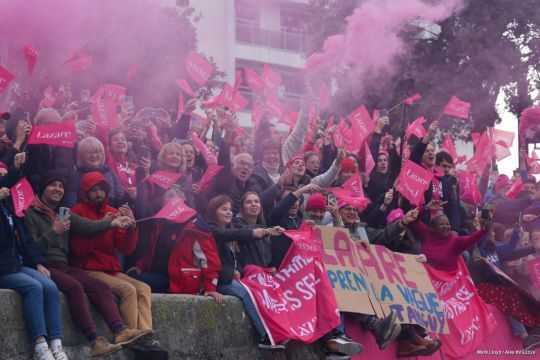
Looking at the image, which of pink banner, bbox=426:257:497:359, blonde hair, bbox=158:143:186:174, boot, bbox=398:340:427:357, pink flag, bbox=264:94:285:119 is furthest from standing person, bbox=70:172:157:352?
pink flag, bbox=264:94:285:119

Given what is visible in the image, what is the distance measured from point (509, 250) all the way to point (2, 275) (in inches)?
292

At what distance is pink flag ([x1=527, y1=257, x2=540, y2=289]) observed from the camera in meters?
13.2

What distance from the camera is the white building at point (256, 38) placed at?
28.3 m

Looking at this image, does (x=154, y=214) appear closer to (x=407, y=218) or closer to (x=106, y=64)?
(x=407, y=218)

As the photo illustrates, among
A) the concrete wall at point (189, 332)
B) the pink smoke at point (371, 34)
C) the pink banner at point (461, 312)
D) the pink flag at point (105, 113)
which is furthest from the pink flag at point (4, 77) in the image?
the pink smoke at point (371, 34)

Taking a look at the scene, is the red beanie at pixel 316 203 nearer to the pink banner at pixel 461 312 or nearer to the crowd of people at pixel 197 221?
the crowd of people at pixel 197 221

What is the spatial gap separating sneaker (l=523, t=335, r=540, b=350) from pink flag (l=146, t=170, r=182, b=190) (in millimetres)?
5222

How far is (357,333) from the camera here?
417 inches

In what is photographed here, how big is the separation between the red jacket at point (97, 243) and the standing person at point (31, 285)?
52 cm

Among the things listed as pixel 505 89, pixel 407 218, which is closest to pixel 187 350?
pixel 407 218

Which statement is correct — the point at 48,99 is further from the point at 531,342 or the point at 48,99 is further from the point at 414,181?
the point at 531,342

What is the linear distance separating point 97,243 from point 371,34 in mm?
10777

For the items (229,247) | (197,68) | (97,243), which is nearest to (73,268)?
(97,243)

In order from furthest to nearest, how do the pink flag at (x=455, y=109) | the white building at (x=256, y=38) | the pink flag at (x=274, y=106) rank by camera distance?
the white building at (x=256, y=38) → the pink flag at (x=274, y=106) → the pink flag at (x=455, y=109)
